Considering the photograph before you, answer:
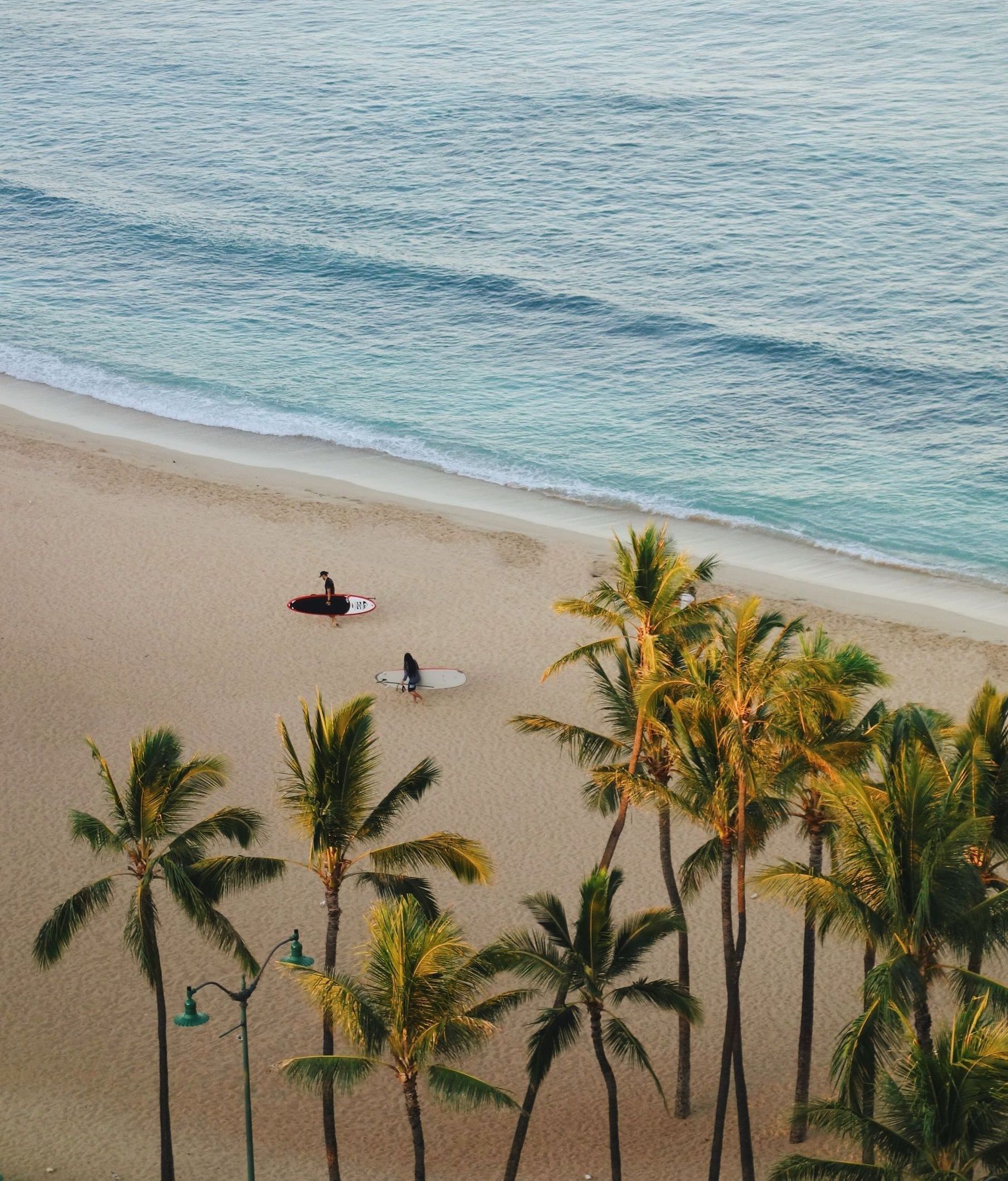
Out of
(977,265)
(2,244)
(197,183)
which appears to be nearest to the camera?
(977,265)

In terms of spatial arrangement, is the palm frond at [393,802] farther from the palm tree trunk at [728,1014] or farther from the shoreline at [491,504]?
the shoreline at [491,504]

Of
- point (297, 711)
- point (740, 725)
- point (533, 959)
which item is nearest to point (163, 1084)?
point (533, 959)

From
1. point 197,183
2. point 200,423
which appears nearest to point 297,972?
point 200,423

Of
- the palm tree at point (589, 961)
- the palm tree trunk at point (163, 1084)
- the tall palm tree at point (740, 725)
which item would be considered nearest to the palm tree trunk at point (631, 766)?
the tall palm tree at point (740, 725)

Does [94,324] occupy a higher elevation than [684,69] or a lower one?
lower

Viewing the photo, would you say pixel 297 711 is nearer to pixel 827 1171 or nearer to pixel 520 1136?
pixel 520 1136

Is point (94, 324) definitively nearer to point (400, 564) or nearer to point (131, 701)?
point (400, 564)

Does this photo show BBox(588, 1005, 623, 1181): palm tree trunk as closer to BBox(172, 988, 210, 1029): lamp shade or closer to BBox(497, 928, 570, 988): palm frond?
BBox(497, 928, 570, 988): palm frond
